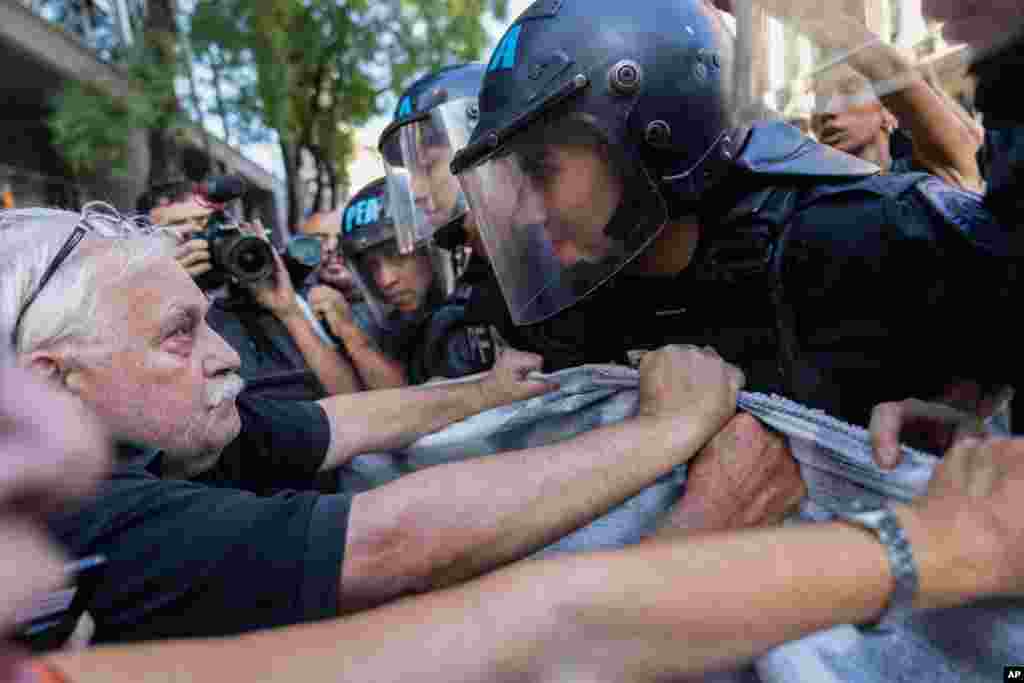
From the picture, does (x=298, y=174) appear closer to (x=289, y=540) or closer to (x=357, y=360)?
(x=357, y=360)

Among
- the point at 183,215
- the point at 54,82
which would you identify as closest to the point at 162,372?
the point at 183,215

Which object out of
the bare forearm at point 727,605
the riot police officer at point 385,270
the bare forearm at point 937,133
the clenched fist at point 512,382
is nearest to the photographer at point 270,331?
the riot police officer at point 385,270

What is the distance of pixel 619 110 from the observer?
1.78m

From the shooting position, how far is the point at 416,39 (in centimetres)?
1149

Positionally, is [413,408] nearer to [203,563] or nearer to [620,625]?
[203,563]

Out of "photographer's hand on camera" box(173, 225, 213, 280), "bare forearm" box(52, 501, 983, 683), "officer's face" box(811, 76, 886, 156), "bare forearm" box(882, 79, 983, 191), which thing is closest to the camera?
"bare forearm" box(52, 501, 983, 683)

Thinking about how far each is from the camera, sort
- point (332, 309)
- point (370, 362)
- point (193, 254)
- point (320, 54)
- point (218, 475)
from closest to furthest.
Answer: point (218, 475) → point (193, 254) → point (370, 362) → point (332, 309) → point (320, 54)

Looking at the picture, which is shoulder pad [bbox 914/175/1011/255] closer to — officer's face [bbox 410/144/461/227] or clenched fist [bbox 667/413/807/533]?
clenched fist [bbox 667/413/807/533]

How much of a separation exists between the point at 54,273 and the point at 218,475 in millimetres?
522

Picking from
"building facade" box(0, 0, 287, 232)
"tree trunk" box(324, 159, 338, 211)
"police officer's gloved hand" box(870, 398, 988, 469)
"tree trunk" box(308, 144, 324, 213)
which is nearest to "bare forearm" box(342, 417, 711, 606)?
"police officer's gloved hand" box(870, 398, 988, 469)

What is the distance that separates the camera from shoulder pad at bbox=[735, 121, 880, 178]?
1.61 metres

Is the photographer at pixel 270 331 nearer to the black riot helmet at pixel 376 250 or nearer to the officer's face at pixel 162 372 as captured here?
the black riot helmet at pixel 376 250

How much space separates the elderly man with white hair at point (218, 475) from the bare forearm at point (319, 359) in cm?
118

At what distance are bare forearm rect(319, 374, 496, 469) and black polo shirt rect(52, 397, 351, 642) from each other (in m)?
0.72
